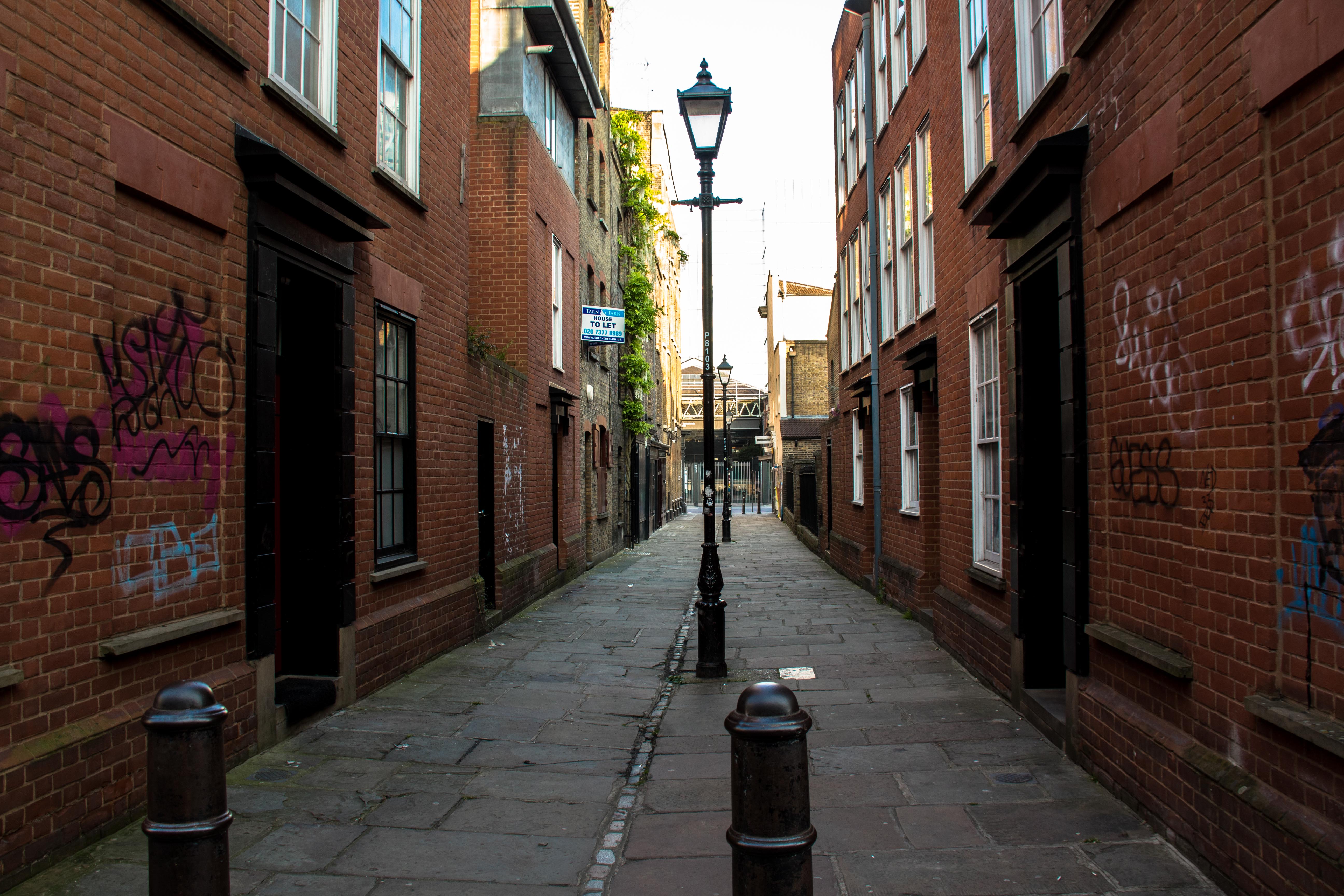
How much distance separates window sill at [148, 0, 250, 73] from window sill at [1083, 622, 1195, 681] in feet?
19.7

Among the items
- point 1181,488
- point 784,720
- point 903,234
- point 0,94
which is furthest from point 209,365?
point 903,234

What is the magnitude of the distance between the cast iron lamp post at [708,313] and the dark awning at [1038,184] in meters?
2.94

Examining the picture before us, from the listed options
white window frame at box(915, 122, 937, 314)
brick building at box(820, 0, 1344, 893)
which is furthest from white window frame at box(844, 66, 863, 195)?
brick building at box(820, 0, 1344, 893)

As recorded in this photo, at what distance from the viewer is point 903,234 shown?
489 inches

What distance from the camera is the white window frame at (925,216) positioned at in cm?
1118

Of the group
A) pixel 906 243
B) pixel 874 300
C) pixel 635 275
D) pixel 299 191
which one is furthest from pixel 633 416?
pixel 299 191

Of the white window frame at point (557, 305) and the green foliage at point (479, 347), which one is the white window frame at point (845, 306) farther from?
the green foliage at point (479, 347)

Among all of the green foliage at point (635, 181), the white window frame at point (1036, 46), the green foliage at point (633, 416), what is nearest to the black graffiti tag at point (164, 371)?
the white window frame at point (1036, 46)

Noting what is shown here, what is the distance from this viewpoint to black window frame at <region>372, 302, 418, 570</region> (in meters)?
8.01

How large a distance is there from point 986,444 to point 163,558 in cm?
635

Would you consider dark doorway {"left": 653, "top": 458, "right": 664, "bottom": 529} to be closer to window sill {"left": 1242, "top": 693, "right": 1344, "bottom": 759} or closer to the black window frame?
the black window frame

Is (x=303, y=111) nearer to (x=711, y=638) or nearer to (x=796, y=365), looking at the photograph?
(x=711, y=638)

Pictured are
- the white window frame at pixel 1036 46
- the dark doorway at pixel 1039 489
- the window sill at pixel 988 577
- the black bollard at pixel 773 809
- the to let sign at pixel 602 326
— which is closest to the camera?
the black bollard at pixel 773 809

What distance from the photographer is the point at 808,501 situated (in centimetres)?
2541
